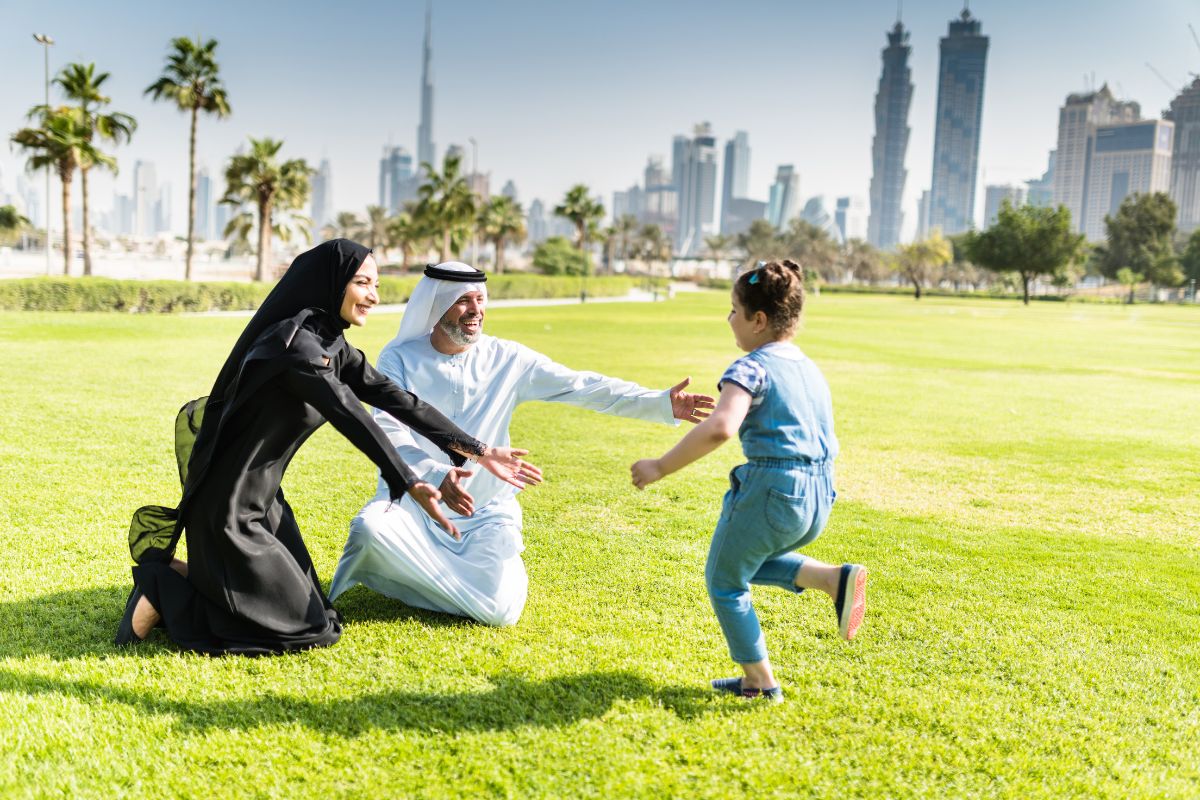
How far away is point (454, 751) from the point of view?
145 inches

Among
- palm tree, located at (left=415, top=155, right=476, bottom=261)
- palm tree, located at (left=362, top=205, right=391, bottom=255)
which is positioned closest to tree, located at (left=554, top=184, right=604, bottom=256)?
palm tree, located at (left=415, top=155, right=476, bottom=261)

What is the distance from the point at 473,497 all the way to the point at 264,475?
4.11 ft

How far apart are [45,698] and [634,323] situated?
34.6 meters

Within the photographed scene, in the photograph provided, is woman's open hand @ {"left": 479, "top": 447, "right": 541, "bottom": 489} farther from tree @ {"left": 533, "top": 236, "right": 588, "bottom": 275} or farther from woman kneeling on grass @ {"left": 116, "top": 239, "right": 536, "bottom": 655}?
tree @ {"left": 533, "top": 236, "right": 588, "bottom": 275}

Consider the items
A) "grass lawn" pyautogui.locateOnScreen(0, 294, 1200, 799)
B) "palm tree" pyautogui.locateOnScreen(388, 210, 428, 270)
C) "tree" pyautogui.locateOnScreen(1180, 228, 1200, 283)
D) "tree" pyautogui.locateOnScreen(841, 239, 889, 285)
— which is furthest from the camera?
"tree" pyautogui.locateOnScreen(841, 239, 889, 285)

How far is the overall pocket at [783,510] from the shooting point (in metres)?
3.83

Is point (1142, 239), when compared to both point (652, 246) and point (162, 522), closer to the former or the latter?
point (652, 246)

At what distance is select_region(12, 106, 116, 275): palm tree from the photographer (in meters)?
39.6

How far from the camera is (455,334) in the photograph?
17.6ft

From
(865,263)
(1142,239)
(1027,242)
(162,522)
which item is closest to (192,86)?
(162,522)

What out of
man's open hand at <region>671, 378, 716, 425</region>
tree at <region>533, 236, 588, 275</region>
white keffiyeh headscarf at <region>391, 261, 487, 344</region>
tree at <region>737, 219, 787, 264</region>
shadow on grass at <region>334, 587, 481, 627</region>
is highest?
tree at <region>737, 219, 787, 264</region>

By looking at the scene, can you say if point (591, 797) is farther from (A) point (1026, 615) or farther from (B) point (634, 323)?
(B) point (634, 323)

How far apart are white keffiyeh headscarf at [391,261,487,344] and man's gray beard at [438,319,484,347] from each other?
5cm

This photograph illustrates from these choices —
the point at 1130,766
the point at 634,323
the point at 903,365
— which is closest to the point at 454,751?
the point at 1130,766
